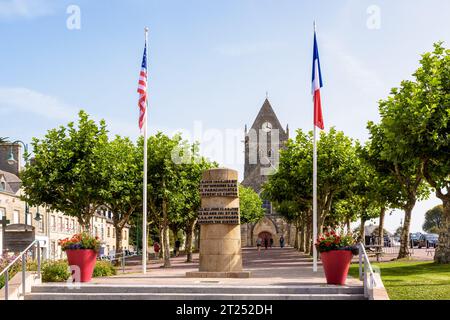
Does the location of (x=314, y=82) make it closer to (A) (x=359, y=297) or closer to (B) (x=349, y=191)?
(A) (x=359, y=297)

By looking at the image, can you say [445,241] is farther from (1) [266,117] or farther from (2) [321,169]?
(1) [266,117]

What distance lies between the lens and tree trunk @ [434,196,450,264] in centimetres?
2773

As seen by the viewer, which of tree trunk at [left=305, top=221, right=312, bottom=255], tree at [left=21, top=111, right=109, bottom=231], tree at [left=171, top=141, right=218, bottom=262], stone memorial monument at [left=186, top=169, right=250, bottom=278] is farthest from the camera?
tree trunk at [left=305, top=221, right=312, bottom=255]

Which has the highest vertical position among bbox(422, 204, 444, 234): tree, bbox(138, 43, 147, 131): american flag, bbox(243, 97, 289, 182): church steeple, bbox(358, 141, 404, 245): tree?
bbox(243, 97, 289, 182): church steeple

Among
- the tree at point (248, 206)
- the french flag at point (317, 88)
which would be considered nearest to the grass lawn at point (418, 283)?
the french flag at point (317, 88)

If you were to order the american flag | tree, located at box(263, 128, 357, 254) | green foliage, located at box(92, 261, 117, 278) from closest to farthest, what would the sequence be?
green foliage, located at box(92, 261, 117, 278) < the american flag < tree, located at box(263, 128, 357, 254)

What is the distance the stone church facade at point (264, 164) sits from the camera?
102000mm

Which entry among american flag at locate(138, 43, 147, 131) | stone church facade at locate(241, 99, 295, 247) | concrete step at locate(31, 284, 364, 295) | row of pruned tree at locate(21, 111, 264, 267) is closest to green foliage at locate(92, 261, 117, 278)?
american flag at locate(138, 43, 147, 131)

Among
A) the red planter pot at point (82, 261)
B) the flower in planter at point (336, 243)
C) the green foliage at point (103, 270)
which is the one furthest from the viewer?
the green foliage at point (103, 270)

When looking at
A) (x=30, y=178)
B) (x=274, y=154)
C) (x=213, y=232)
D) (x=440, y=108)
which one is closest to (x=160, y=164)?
(x=30, y=178)

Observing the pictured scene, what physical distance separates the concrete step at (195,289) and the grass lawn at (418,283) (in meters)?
1.44

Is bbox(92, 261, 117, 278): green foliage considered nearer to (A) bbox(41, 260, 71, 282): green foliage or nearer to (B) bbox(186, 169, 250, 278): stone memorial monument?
(A) bbox(41, 260, 71, 282): green foliage

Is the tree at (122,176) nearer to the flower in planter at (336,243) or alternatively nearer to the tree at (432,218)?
the flower in planter at (336,243)
